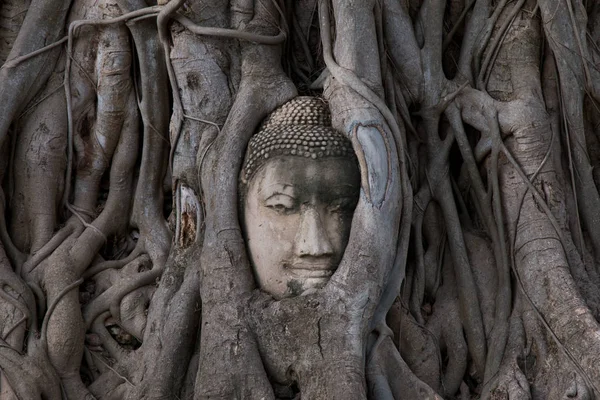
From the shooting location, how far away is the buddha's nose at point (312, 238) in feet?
12.3

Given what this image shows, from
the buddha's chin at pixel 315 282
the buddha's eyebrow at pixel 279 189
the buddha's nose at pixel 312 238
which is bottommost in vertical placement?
the buddha's chin at pixel 315 282

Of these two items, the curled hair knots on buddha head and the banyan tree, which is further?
the curled hair knots on buddha head

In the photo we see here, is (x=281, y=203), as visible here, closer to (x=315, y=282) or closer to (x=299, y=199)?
(x=299, y=199)

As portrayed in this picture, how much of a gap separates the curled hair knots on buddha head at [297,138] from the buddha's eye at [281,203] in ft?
0.50

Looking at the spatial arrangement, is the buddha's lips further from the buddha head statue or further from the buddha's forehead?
the buddha's forehead

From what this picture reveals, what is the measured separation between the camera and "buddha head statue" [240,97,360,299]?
12.5ft

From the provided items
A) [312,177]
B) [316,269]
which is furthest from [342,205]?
[316,269]

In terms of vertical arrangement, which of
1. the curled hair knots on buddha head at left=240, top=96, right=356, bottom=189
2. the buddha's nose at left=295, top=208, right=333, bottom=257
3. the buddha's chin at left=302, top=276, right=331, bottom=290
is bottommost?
the buddha's chin at left=302, top=276, right=331, bottom=290

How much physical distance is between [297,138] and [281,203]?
27cm

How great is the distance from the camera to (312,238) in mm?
3754

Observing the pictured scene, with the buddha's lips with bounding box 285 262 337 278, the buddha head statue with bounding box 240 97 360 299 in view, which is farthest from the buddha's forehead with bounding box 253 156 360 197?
the buddha's lips with bounding box 285 262 337 278

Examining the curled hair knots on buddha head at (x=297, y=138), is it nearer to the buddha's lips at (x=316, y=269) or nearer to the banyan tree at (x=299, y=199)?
→ the banyan tree at (x=299, y=199)

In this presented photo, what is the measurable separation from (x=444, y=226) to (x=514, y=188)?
349 millimetres

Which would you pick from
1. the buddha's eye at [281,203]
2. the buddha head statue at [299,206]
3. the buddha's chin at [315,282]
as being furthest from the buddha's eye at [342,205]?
the buddha's chin at [315,282]
